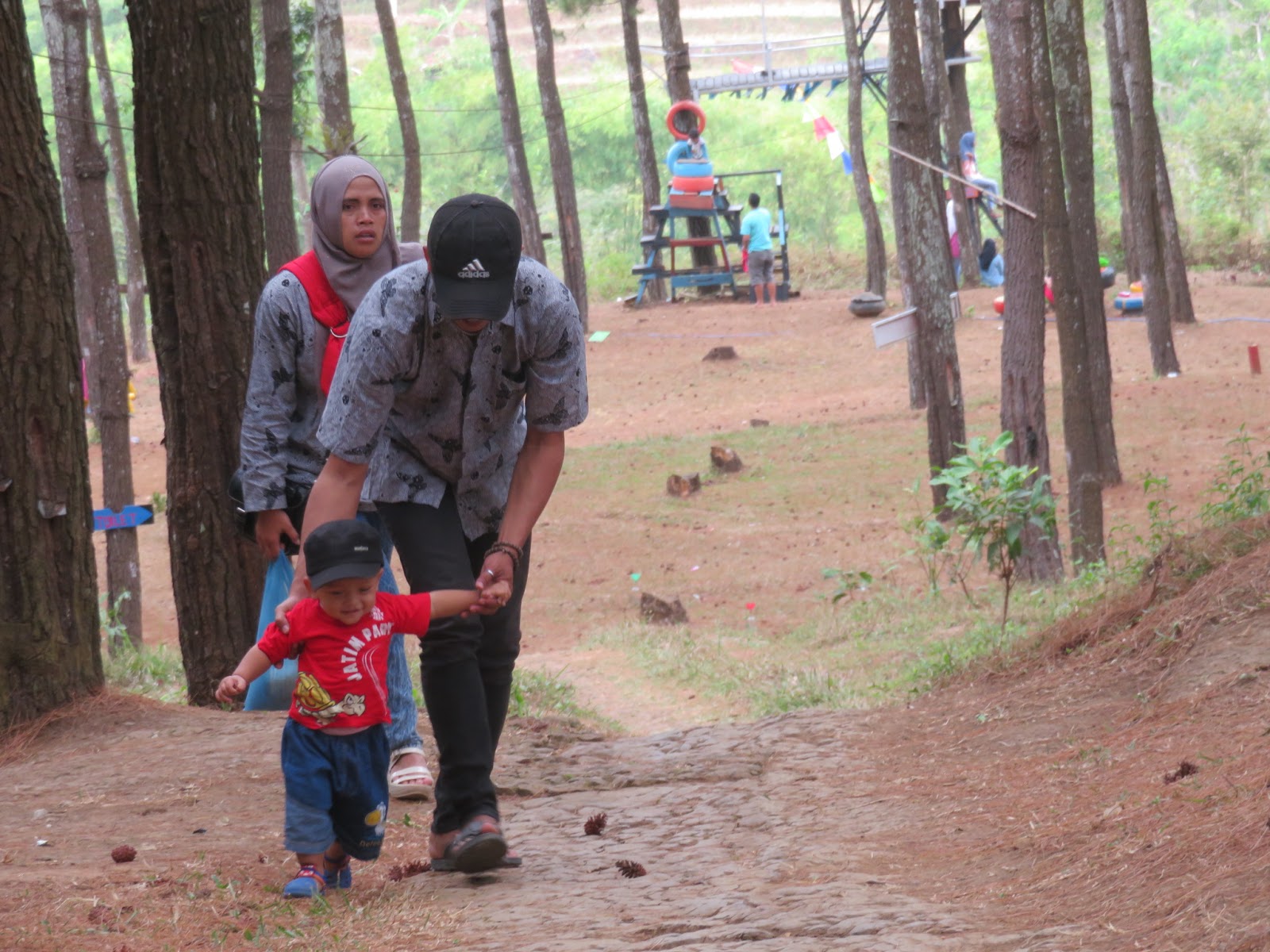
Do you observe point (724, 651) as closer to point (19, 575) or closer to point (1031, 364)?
point (1031, 364)

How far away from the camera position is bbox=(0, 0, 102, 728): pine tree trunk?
6117 millimetres

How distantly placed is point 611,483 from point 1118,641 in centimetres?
1180

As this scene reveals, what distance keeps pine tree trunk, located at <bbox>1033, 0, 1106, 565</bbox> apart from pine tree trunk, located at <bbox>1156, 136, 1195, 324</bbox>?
1300 centimetres

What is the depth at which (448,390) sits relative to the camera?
4.02m

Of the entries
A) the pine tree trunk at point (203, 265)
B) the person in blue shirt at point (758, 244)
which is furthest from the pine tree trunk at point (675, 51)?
the pine tree trunk at point (203, 265)

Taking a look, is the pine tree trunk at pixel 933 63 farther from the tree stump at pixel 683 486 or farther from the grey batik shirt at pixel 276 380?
the grey batik shirt at pixel 276 380

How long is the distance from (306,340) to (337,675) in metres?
1.47

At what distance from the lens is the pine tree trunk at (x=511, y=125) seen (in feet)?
90.5

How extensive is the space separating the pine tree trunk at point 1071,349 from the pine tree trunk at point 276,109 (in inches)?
257

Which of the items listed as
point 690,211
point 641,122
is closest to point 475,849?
point 690,211

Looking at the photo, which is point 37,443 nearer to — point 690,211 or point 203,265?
point 203,265

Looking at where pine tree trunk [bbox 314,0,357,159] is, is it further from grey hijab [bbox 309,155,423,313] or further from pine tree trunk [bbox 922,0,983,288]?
grey hijab [bbox 309,155,423,313]

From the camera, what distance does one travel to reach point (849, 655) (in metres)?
9.10

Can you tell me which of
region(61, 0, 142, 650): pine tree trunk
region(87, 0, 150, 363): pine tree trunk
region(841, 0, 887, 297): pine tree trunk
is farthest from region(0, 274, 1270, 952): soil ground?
region(87, 0, 150, 363): pine tree trunk
